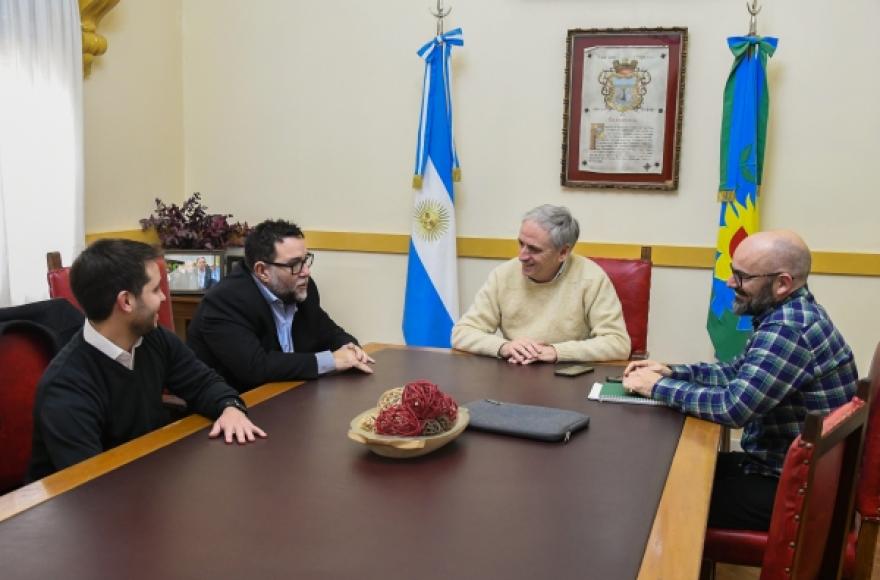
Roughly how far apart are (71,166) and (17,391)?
1643 mm

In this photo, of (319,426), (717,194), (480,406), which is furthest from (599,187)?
(319,426)

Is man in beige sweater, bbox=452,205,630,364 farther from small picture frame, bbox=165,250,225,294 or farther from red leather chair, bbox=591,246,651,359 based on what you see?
small picture frame, bbox=165,250,225,294

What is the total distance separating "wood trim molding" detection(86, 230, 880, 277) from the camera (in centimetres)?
372

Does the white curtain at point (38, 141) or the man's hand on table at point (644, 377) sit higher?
the white curtain at point (38, 141)

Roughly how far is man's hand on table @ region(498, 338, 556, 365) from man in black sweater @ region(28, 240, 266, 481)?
39.8 inches

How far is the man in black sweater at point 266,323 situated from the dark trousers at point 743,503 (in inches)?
39.4

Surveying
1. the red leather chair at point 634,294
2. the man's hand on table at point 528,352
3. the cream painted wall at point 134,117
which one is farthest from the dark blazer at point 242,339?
the cream painted wall at point 134,117

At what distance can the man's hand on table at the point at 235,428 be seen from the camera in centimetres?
174

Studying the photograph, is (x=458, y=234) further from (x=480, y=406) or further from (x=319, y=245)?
(x=480, y=406)

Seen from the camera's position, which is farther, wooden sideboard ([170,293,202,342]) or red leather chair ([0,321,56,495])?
wooden sideboard ([170,293,202,342])

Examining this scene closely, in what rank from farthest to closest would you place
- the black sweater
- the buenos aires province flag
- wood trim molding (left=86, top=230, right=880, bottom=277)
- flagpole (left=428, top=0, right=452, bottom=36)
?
flagpole (left=428, top=0, right=452, bottom=36) → wood trim molding (left=86, top=230, right=880, bottom=277) → the buenos aires province flag → the black sweater

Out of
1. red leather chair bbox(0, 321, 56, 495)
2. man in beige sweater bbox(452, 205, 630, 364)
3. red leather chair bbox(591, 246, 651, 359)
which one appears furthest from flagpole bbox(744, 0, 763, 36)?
red leather chair bbox(0, 321, 56, 495)

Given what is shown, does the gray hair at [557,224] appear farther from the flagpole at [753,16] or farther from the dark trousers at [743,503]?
the flagpole at [753,16]

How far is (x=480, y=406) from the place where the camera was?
1.99 meters
